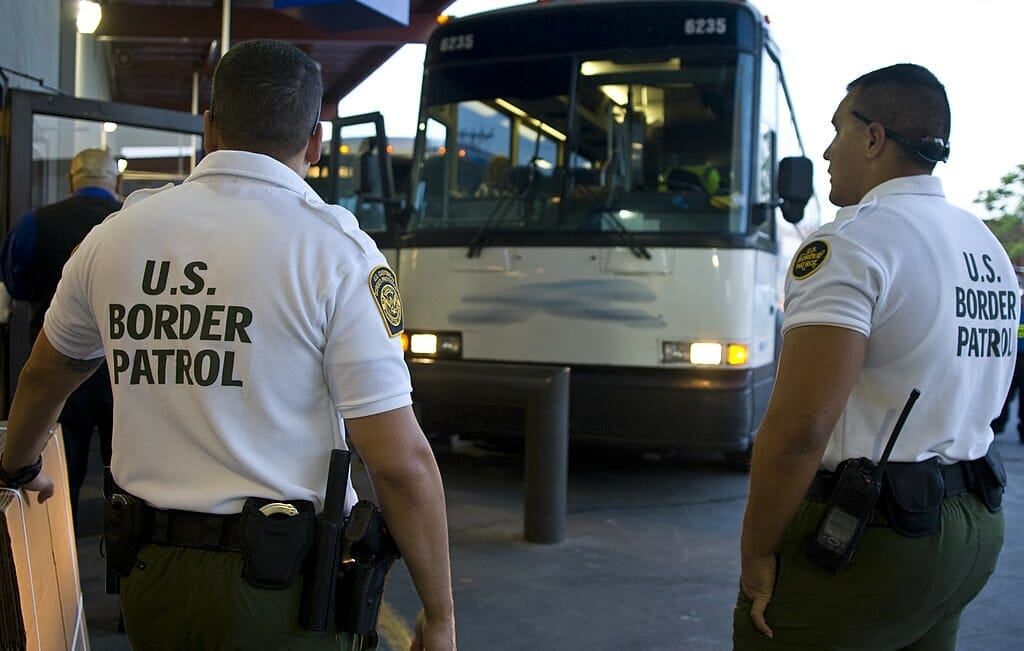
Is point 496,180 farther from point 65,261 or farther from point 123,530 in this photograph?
point 123,530

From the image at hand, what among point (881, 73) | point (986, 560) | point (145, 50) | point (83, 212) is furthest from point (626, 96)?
Result: point (145, 50)

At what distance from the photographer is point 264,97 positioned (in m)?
1.92

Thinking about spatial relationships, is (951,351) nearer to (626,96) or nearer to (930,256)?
(930,256)

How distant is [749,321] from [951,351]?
4622 millimetres

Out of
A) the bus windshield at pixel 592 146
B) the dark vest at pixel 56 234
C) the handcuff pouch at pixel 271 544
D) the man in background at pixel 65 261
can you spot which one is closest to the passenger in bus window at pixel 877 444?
the handcuff pouch at pixel 271 544

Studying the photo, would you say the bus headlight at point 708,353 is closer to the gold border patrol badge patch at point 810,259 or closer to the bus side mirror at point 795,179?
the bus side mirror at point 795,179

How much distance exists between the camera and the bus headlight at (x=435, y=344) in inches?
290

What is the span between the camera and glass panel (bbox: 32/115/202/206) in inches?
272

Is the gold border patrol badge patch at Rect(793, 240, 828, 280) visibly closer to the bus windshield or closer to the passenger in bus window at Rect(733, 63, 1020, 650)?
the passenger in bus window at Rect(733, 63, 1020, 650)

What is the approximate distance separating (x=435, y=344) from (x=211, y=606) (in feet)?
18.5

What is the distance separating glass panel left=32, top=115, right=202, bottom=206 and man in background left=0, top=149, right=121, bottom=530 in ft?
3.06

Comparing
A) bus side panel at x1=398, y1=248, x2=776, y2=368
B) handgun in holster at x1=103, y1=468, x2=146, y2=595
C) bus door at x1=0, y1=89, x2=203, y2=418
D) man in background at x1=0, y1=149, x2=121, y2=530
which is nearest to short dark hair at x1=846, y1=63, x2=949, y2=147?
handgun in holster at x1=103, y1=468, x2=146, y2=595

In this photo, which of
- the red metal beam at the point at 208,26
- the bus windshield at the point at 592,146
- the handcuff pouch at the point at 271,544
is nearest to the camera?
the handcuff pouch at the point at 271,544

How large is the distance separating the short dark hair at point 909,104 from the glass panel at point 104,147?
4.69 m
